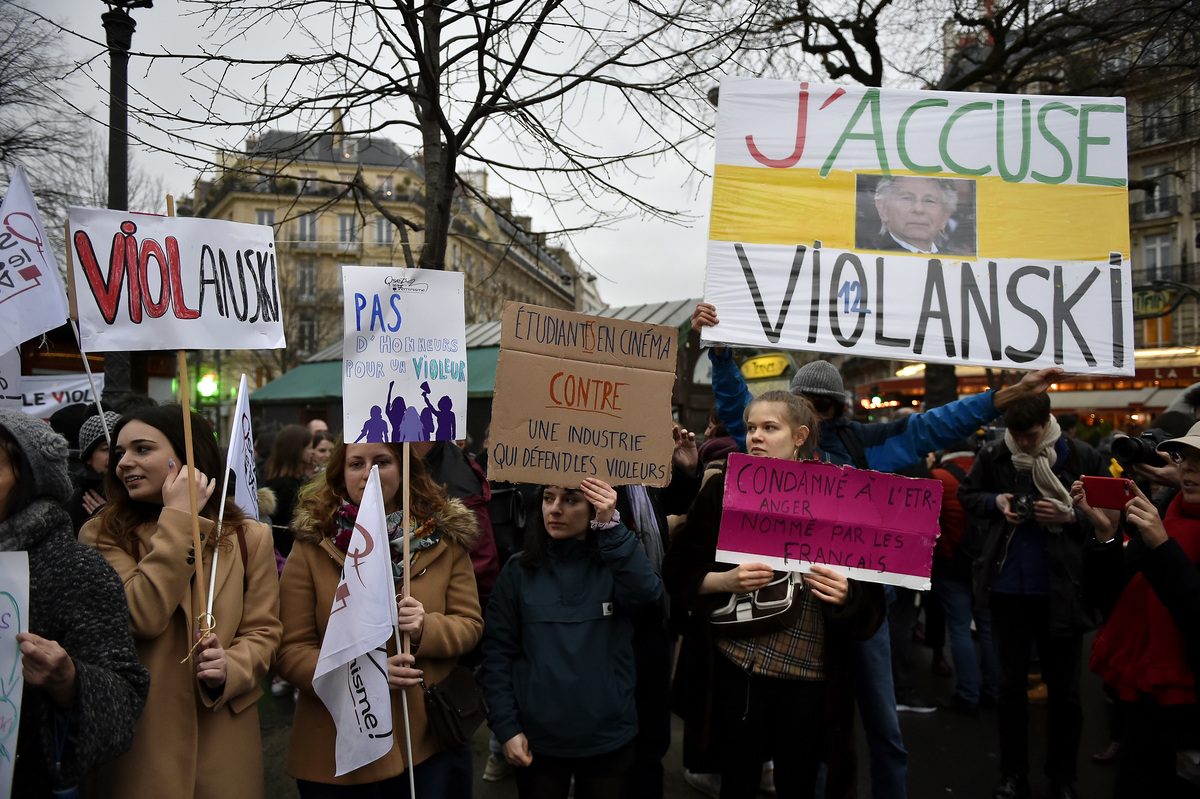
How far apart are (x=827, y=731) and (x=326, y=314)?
111 ft

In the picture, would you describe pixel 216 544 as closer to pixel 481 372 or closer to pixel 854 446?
pixel 854 446

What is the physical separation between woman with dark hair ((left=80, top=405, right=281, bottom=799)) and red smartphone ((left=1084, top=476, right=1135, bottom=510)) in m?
3.09

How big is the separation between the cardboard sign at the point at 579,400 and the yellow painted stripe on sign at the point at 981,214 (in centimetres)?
69

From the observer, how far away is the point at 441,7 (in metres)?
4.25

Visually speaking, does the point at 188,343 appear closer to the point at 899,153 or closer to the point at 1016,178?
the point at 899,153

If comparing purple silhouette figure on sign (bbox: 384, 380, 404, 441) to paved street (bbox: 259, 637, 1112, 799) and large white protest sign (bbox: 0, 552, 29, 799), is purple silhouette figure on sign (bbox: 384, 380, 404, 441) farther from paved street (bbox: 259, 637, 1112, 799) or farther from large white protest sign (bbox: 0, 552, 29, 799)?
paved street (bbox: 259, 637, 1112, 799)

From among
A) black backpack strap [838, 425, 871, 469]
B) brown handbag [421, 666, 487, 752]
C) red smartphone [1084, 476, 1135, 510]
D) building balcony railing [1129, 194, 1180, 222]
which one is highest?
building balcony railing [1129, 194, 1180, 222]

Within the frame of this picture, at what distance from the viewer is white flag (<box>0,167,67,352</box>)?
8.68ft

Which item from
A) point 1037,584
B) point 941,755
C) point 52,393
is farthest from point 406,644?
point 52,393

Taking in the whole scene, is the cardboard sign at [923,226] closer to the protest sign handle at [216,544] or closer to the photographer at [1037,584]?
the photographer at [1037,584]

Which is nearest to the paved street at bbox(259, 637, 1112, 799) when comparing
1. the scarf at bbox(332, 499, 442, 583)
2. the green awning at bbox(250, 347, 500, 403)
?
the scarf at bbox(332, 499, 442, 583)

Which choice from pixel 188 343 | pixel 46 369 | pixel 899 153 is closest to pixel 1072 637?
pixel 899 153

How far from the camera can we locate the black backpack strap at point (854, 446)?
133 inches

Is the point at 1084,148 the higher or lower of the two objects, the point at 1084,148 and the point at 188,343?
the higher
